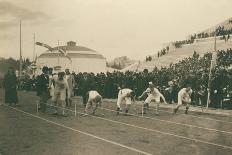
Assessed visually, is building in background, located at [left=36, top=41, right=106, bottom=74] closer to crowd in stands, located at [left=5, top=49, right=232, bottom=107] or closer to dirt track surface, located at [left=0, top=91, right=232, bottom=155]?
crowd in stands, located at [left=5, top=49, right=232, bottom=107]

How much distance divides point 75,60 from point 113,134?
5532 centimetres

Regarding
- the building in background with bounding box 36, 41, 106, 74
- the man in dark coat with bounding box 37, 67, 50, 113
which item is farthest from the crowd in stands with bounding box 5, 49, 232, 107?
the building in background with bounding box 36, 41, 106, 74

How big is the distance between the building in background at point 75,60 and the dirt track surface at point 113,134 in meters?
49.7

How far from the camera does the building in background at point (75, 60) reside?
218 ft

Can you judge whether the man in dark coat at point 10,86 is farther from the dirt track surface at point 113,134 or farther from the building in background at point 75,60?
the building in background at point 75,60

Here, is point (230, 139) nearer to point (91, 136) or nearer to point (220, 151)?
point (220, 151)

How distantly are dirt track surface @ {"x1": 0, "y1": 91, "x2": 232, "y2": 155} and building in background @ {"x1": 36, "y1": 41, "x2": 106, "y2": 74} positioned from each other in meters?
49.7

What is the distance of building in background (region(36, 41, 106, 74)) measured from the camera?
66562 mm

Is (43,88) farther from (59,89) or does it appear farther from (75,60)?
(75,60)

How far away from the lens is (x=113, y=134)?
1201cm

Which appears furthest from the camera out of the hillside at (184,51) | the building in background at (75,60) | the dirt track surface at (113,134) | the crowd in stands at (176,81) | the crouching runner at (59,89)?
the building in background at (75,60)

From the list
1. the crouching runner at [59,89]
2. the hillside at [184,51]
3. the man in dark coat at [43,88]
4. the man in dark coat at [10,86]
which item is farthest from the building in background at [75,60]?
the crouching runner at [59,89]

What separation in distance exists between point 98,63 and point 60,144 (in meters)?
60.2

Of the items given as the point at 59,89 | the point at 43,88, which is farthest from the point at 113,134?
the point at 43,88
